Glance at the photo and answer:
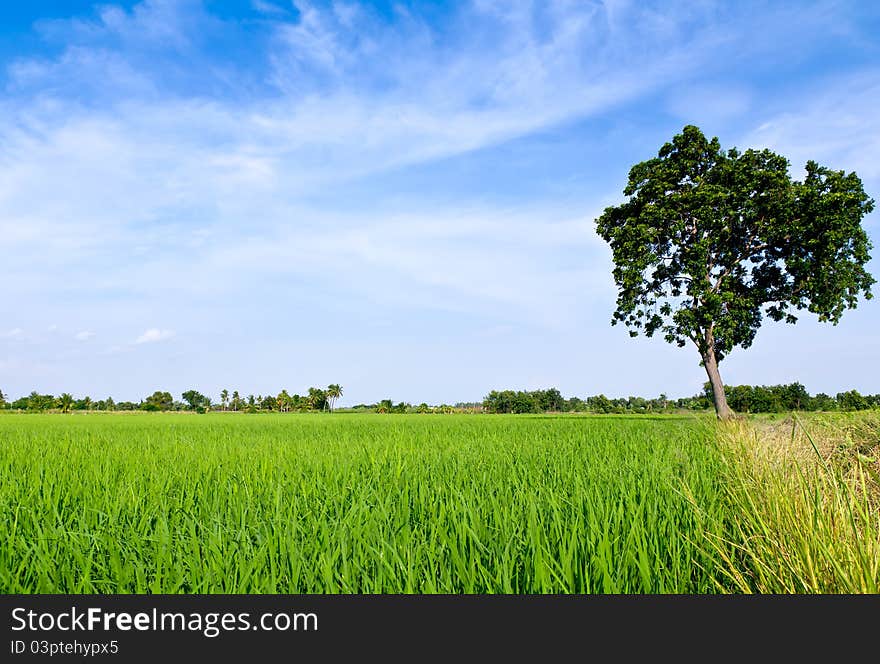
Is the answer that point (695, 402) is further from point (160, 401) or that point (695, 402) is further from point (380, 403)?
point (160, 401)

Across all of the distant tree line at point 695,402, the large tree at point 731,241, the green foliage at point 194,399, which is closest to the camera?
the large tree at point 731,241

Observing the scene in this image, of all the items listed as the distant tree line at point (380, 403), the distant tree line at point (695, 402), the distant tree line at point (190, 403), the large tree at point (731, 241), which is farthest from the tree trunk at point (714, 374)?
the distant tree line at point (190, 403)

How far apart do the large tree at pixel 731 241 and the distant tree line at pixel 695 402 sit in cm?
1264

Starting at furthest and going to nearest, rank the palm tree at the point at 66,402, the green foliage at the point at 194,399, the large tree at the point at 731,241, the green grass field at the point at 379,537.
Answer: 1. the green foliage at the point at 194,399
2. the palm tree at the point at 66,402
3. the large tree at the point at 731,241
4. the green grass field at the point at 379,537

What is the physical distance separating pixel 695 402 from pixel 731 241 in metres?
23.5

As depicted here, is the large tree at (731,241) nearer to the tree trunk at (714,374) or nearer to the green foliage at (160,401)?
the tree trunk at (714,374)

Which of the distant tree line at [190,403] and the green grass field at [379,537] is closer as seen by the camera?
the green grass field at [379,537]

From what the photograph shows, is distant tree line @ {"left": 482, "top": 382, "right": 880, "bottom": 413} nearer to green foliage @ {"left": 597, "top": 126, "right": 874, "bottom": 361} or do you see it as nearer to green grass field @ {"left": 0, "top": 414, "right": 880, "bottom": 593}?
green foliage @ {"left": 597, "top": 126, "right": 874, "bottom": 361}

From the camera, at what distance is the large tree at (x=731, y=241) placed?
20.8 m

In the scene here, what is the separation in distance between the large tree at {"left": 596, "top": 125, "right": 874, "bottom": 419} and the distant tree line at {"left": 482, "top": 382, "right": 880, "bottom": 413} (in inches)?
498

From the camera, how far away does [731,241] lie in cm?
2250

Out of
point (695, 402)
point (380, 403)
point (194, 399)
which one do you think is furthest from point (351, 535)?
point (194, 399)

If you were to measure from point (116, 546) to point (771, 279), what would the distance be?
2554 centimetres

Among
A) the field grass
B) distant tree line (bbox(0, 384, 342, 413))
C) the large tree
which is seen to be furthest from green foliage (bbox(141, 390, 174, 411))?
the field grass
